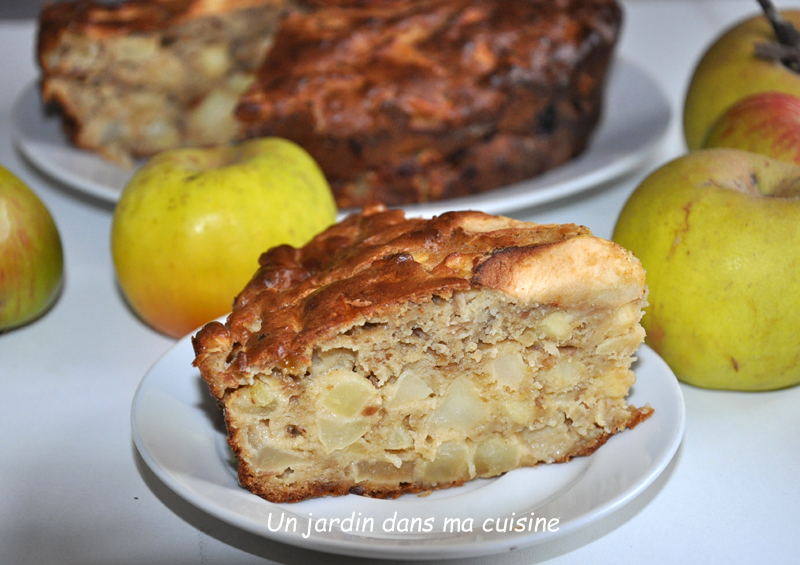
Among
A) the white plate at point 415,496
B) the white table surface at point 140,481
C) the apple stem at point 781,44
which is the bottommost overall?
the white table surface at point 140,481

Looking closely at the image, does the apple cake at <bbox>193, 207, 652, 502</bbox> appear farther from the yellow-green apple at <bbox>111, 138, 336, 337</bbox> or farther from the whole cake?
the whole cake

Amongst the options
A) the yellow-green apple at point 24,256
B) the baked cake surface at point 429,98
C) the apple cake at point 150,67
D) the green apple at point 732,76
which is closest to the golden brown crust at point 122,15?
the apple cake at point 150,67

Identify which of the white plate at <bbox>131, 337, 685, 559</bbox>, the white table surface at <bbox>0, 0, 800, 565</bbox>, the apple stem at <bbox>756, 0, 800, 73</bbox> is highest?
the apple stem at <bbox>756, 0, 800, 73</bbox>

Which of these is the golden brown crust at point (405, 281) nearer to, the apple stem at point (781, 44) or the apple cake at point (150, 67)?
the apple stem at point (781, 44)

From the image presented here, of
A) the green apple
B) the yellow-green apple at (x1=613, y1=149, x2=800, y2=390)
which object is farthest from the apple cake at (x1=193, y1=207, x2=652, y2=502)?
the green apple

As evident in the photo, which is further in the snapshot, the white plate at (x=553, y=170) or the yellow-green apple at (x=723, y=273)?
the white plate at (x=553, y=170)

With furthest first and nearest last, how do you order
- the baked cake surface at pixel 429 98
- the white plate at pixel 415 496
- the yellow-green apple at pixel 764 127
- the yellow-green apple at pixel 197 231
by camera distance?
Result: the baked cake surface at pixel 429 98
the yellow-green apple at pixel 764 127
the yellow-green apple at pixel 197 231
the white plate at pixel 415 496

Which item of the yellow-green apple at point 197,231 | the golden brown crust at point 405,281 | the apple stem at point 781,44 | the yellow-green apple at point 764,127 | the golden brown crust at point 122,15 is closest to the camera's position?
the golden brown crust at point 405,281

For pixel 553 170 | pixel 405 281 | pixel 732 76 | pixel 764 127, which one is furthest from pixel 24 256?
pixel 732 76
